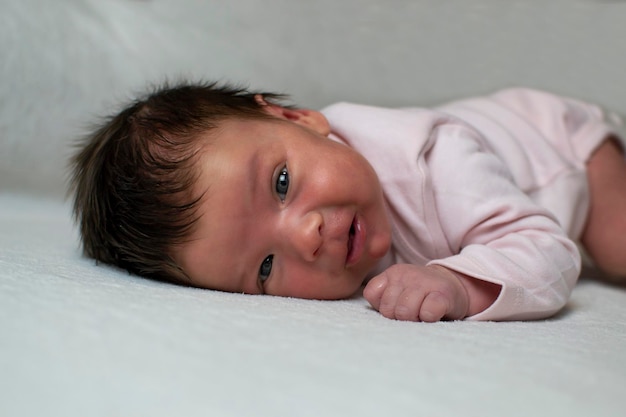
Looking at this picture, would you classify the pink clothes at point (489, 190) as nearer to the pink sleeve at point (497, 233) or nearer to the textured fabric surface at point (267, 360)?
the pink sleeve at point (497, 233)

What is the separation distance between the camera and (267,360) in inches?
25.2

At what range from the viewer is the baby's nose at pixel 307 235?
1011 millimetres

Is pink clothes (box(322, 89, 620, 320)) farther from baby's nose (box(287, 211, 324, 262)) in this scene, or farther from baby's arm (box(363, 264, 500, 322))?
baby's nose (box(287, 211, 324, 262))

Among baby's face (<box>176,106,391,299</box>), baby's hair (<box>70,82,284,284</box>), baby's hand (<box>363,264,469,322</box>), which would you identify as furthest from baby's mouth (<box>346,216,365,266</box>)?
baby's hair (<box>70,82,284,284</box>)

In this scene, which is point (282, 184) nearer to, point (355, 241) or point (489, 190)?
point (355, 241)

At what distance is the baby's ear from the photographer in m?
1.25

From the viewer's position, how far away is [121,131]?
1.15m

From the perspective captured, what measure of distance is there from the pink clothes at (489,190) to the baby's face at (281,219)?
121mm

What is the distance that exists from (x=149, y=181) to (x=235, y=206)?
13cm

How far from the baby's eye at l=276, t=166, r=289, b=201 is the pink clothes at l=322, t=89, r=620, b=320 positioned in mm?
211

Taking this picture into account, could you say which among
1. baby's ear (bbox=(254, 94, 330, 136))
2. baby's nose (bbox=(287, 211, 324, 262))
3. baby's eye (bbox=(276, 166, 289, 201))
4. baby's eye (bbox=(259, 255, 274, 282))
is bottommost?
baby's eye (bbox=(259, 255, 274, 282))

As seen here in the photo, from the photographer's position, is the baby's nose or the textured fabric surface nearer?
the textured fabric surface

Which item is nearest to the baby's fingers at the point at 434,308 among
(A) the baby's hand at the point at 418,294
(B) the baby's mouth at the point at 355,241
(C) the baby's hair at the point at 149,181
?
(A) the baby's hand at the point at 418,294

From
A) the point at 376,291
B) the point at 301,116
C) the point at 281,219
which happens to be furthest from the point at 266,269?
the point at 301,116
